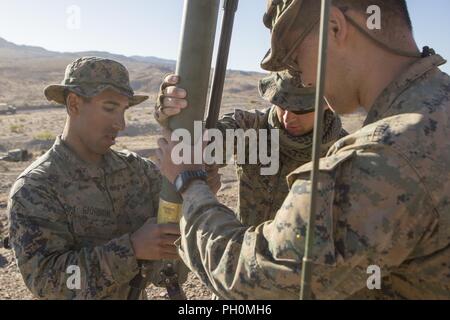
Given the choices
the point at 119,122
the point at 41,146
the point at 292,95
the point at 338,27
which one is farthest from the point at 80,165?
the point at 41,146

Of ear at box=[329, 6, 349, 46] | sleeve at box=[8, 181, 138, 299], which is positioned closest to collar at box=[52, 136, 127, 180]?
sleeve at box=[8, 181, 138, 299]

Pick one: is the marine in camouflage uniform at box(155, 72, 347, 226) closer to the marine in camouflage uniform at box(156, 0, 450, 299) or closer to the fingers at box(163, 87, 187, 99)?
the fingers at box(163, 87, 187, 99)

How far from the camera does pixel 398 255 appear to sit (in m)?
1.76

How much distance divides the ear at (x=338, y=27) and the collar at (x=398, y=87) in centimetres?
27

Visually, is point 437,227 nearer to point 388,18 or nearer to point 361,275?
point 361,275

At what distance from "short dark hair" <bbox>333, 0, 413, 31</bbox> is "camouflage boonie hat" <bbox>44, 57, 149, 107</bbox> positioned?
2072 mm

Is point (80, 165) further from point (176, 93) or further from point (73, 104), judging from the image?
point (176, 93)

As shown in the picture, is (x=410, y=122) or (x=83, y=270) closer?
(x=410, y=122)

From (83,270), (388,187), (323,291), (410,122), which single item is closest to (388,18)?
(410,122)

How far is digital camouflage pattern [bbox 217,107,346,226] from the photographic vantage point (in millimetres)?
4196
